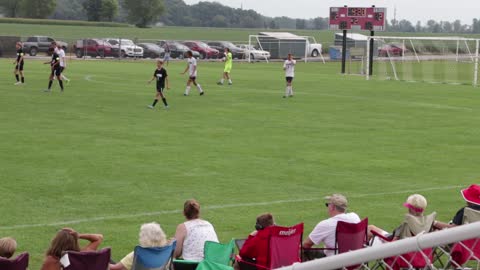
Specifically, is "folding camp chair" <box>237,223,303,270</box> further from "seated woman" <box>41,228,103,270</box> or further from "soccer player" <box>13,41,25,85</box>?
"soccer player" <box>13,41,25,85</box>

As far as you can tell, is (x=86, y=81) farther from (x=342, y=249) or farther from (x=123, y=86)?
(x=342, y=249)

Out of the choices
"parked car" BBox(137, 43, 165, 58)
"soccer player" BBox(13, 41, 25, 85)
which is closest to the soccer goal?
"parked car" BBox(137, 43, 165, 58)

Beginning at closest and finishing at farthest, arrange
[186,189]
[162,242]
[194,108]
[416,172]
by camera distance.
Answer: [162,242] → [186,189] → [416,172] → [194,108]

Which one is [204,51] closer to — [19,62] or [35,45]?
[35,45]

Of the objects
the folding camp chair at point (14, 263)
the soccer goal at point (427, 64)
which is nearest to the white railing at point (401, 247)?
the folding camp chair at point (14, 263)

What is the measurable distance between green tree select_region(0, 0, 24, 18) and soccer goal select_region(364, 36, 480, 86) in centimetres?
9891

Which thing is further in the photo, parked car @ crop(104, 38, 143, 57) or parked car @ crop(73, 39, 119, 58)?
parked car @ crop(104, 38, 143, 57)

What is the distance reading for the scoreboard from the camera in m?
60.3

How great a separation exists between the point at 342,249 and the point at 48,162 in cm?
991

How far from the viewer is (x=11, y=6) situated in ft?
529

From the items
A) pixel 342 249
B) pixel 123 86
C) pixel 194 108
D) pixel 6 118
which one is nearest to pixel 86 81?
pixel 123 86

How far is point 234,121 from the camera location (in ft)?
89.0

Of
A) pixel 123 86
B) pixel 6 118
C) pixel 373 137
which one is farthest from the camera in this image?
pixel 123 86

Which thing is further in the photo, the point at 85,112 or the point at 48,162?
the point at 85,112
